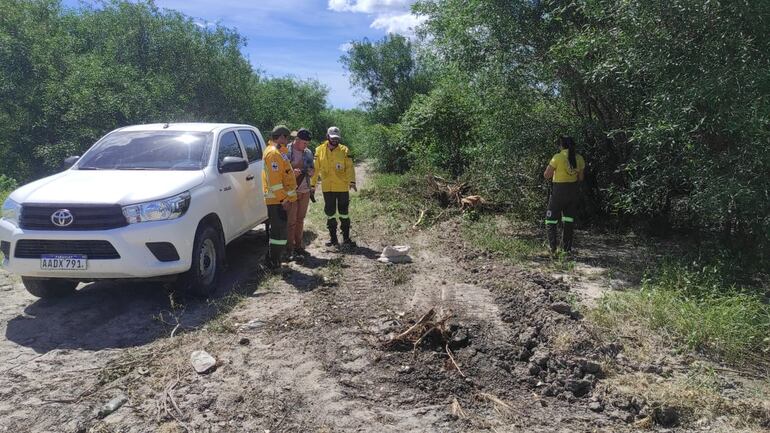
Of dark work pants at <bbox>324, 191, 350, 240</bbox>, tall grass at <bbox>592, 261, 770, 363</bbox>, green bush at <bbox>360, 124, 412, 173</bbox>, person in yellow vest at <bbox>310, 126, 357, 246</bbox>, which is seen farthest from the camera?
green bush at <bbox>360, 124, 412, 173</bbox>

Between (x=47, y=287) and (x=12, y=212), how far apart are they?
950mm

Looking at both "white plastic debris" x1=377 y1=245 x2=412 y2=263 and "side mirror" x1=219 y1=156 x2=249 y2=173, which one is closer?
"side mirror" x1=219 y1=156 x2=249 y2=173

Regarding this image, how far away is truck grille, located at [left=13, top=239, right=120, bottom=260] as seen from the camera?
4961 millimetres

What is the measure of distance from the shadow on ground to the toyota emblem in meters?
0.98

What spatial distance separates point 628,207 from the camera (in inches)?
277

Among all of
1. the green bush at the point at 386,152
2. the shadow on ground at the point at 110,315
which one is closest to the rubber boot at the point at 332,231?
the shadow on ground at the point at 110,315

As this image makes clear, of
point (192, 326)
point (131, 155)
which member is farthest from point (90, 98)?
point (192, 326)

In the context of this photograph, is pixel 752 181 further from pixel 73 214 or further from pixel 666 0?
pixel 73 214

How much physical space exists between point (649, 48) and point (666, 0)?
0.51 metres

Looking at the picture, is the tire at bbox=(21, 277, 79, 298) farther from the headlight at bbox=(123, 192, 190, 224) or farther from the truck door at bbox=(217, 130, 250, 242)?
the truck door at bbox=(217, 130, 250, 242)

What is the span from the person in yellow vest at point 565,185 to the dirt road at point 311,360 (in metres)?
1.70


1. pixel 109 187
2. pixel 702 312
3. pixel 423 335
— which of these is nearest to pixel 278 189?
pixel 109 187

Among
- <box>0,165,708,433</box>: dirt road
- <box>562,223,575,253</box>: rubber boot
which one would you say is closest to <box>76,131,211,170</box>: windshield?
<box>0,165,708,433</box>: dirt road

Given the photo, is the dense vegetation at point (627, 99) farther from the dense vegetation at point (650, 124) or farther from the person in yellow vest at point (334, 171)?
the person in yellow vest at point (334, 171)
